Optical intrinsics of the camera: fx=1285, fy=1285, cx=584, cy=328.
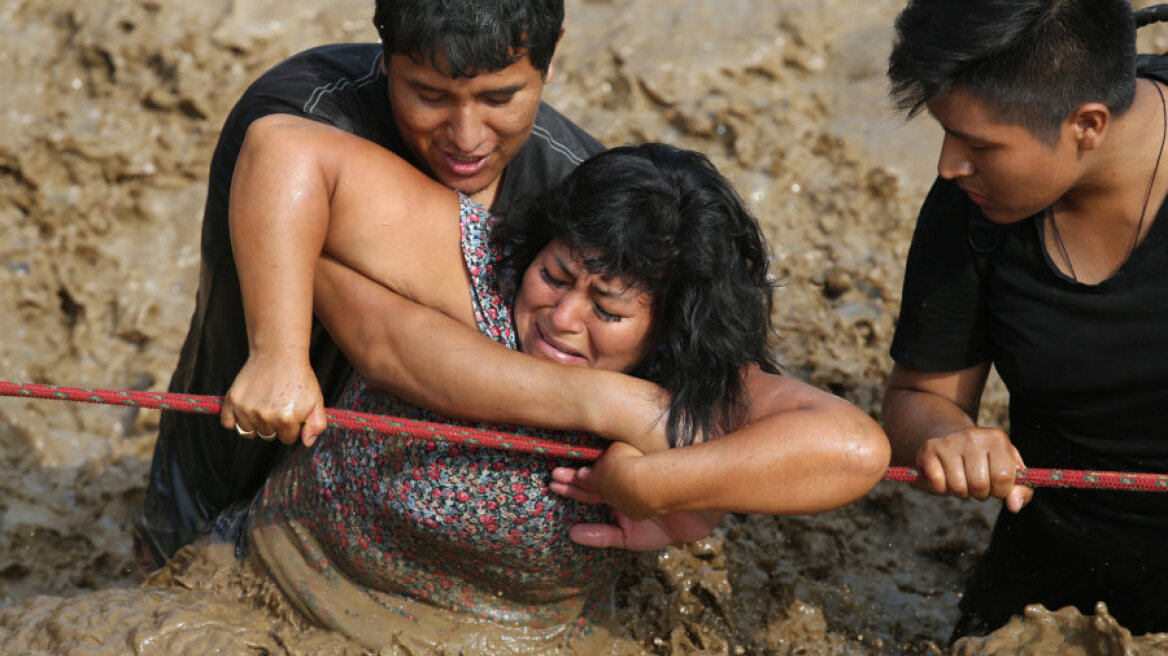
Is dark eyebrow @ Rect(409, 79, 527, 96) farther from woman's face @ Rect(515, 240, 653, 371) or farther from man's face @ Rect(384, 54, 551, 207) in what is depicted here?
woman's face @ Rect(515, 240, 653, 371)

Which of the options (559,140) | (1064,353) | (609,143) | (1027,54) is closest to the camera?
(1027,54)

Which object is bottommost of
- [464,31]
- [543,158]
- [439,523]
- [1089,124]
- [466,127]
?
[439,523]

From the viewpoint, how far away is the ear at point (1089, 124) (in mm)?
2322

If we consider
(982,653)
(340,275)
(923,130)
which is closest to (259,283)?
(340,275)

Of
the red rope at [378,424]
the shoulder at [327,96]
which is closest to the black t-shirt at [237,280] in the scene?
the shoulder at [327,96]

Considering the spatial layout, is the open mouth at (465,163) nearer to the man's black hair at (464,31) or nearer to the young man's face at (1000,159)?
the man's black hair at (464,31)

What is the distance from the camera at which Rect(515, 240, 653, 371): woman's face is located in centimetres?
241

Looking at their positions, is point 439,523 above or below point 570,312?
below

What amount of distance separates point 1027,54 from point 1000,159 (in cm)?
19

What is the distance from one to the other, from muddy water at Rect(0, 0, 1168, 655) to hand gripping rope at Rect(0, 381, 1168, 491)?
99 centimetres

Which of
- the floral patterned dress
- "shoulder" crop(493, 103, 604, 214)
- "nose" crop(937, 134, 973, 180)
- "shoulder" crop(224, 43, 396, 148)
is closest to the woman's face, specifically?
the floral patterned dress

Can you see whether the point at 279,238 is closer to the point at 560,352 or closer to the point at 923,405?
the point at 560,352

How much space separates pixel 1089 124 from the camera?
2.35m

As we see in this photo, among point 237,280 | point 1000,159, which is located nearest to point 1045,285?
point 1000,159
